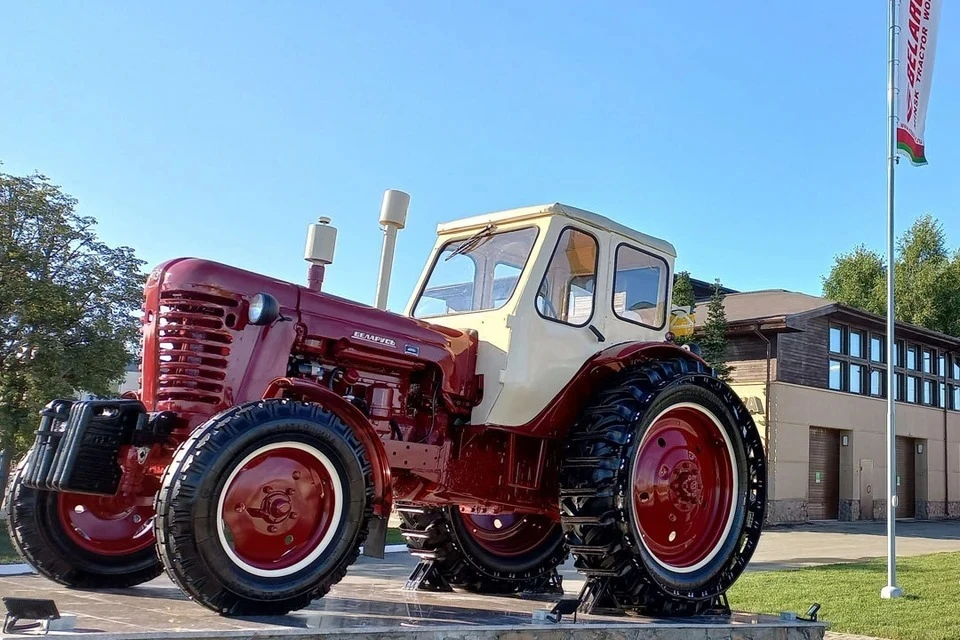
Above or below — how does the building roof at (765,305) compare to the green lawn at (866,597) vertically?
above

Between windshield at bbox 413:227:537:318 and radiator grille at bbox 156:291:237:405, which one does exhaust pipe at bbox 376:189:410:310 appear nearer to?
windshield at bbox 413:227:537:318

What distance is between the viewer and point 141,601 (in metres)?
4.30

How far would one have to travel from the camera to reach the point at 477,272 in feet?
20.2

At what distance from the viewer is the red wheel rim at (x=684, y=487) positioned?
5.55 metres

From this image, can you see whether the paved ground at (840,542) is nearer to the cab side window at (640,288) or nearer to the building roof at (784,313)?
the building roof at (784,313)

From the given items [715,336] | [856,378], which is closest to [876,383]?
[856,378]

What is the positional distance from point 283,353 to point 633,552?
7.30 feet

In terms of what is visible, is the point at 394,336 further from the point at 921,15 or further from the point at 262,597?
the point at 921,15

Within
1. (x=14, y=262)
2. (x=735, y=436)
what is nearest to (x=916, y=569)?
(x=735, y=436)

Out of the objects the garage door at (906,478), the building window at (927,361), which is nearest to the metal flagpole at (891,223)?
the garage door at (906,478)

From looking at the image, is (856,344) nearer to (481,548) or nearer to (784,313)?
(784,313)

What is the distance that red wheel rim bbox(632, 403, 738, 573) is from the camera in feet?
18.2

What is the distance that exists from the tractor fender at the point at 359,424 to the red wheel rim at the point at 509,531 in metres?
2.04

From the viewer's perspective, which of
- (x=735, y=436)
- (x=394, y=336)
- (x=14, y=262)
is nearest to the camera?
(x=394, y=336)
